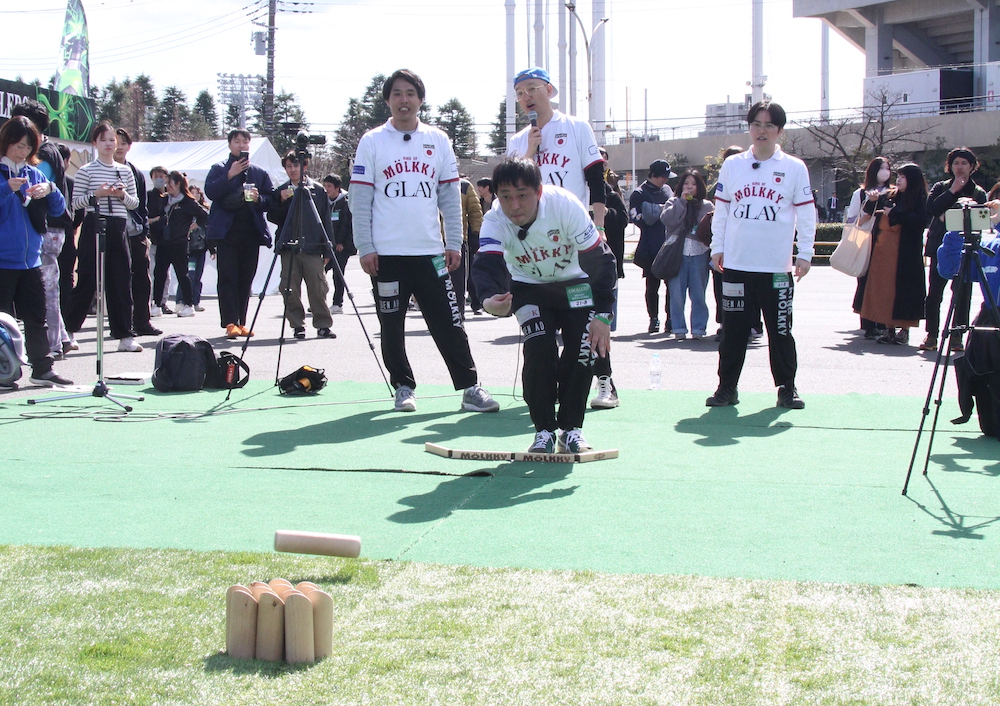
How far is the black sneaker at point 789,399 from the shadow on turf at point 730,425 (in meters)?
0.05

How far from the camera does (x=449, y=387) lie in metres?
8.19

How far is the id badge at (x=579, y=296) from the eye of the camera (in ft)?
17.6

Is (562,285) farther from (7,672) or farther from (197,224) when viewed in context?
(197,224)

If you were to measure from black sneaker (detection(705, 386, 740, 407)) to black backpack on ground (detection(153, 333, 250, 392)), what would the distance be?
3473 mm

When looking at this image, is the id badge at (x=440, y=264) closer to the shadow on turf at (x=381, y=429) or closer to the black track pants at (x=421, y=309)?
the black track pants at (x=421, y=309)

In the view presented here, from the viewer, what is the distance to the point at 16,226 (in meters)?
7.61

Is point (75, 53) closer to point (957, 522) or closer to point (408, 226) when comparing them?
point (408, 226)

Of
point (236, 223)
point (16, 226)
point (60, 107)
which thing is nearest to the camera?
point (16, 226)

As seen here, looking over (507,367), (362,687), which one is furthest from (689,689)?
(507,367)

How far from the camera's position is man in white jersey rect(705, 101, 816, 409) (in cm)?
698

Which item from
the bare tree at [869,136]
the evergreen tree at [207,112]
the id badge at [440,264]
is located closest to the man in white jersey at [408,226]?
the id badge at [440,264]

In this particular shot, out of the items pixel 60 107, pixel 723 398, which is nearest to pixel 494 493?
pixel 723 398

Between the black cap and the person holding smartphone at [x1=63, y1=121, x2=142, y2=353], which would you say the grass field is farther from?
the black cap

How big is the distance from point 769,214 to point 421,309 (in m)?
2.34
